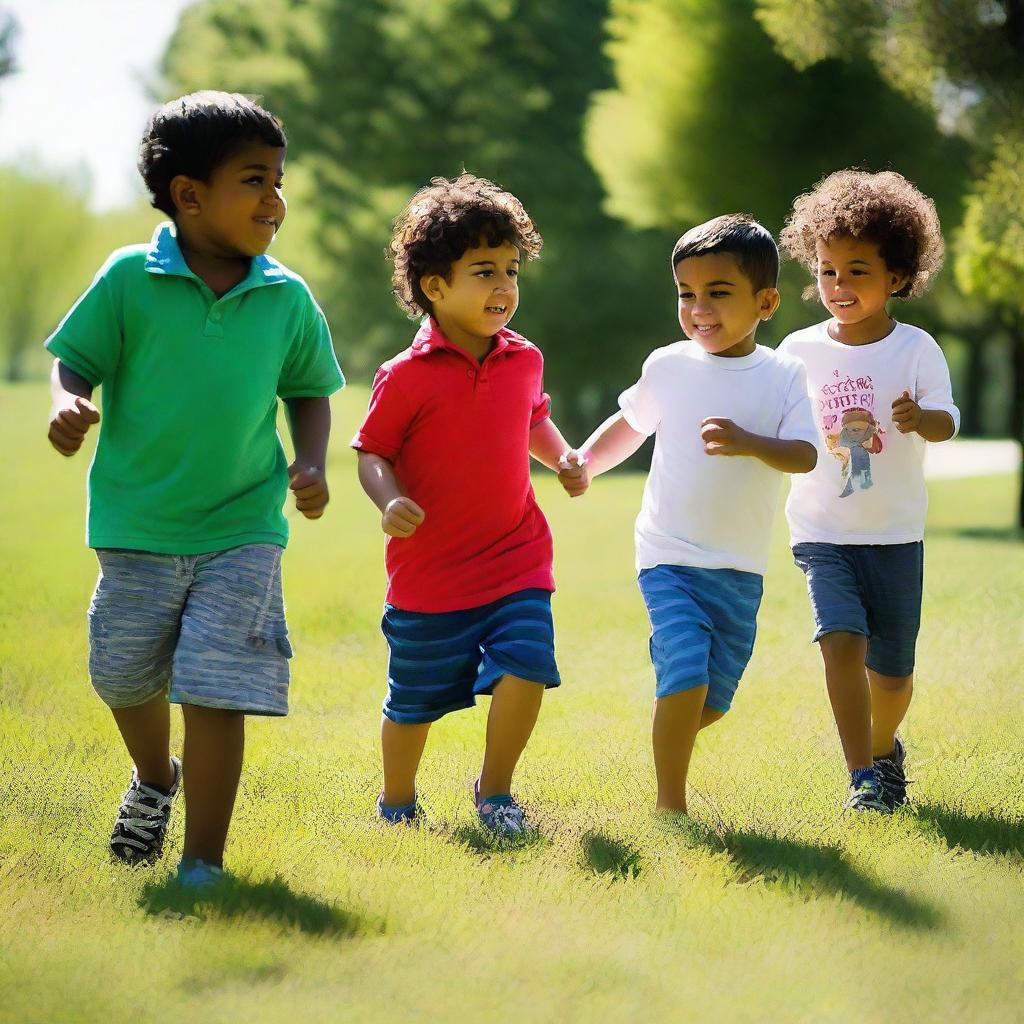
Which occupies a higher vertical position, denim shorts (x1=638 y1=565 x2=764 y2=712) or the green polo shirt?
the green polo shirt

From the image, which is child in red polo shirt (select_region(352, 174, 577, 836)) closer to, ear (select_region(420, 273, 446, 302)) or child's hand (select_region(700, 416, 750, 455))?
ear (select_region(420, 273, 446, 302))

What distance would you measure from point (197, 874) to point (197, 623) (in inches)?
23.4

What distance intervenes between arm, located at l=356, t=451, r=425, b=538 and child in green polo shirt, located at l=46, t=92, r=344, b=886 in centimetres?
23

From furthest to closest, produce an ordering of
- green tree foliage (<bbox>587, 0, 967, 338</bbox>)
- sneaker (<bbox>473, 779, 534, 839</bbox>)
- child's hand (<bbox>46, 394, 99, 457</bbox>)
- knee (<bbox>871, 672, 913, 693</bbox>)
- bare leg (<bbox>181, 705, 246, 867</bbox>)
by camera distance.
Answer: green tree foliage (<bbox>587, 0, 967, 338</bbox>)
knee (<bbox>871, 672, 913, 693</bbox>)
sneaker (<bbox>473, 779, 534, 839</bbox>)
bare leg (<bbox>181, 705, 246, 867</bbox>)
child's hand (<bbox>46, 394, 99, 457</bbox>)

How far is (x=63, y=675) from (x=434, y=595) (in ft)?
9.84

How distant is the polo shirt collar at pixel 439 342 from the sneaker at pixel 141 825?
1.39 meters

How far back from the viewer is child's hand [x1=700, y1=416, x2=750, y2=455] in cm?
Answer: 425

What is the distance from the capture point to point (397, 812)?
4465 mm

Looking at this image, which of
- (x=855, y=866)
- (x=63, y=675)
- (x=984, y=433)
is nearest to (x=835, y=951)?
(x=855, y=866)

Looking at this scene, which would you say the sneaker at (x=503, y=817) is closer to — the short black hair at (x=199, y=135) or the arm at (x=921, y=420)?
the arm at (x=921, y=420)

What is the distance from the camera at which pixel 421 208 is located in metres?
4.47

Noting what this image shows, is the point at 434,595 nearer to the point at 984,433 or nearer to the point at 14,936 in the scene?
the point at 14,936

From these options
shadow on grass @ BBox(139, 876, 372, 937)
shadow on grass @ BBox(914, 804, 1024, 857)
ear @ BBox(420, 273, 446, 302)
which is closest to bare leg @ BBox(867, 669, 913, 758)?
shadow on grass @ BBox(914, 804, 1024, 857)

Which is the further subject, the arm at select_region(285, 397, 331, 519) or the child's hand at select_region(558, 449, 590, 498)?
the child's hand at select_region(558, 449, 590, 498)
